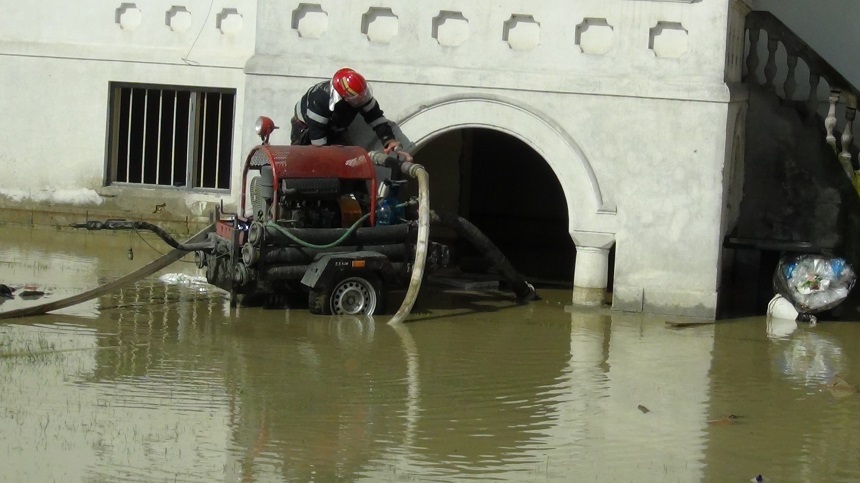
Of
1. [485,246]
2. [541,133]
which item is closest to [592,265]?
[485,246]

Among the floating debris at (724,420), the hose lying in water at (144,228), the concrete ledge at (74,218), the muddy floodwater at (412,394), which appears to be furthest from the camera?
the concrete ledge at (74,218)

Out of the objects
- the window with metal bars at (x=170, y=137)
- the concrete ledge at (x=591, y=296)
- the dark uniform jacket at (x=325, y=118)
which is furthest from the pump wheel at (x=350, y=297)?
the window with metal bars at (x=170, y=137)

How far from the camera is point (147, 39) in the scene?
1742 cm

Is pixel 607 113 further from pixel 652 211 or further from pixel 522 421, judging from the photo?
pixel 522 421

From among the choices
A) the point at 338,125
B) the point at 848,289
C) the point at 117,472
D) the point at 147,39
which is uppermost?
the point at 147,39

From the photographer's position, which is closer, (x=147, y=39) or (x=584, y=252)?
(x=584, y=252)

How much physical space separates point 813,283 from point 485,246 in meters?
3.45

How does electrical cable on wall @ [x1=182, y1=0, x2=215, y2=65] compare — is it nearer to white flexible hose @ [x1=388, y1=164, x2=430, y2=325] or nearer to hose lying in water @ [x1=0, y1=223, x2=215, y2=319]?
hose lying in water @ [x1=0, y1=223, x2=215, y2=319]

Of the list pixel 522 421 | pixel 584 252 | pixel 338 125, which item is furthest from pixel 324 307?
pixel 522 421

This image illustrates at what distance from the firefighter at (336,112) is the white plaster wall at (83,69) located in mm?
3369

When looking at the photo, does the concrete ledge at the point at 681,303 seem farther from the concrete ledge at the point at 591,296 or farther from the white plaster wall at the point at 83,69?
the white plaster wall at the point at 83,69

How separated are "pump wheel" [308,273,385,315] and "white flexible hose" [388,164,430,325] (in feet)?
0.86

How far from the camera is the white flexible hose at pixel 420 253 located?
1290cm

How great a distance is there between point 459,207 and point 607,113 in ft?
12.9
